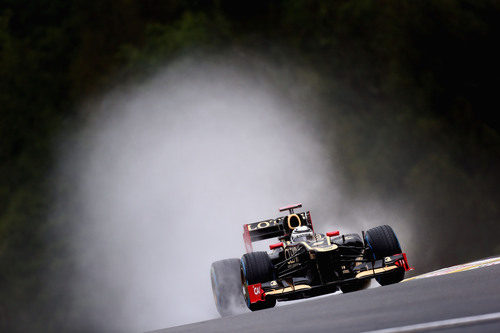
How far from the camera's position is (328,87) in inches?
918

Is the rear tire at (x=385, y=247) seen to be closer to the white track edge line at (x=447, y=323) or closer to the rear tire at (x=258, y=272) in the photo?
the rear tire at (x=258, y=272)

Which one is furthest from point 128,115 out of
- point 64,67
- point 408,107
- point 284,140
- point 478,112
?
point 478,112

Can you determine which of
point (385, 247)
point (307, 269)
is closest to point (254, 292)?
point (307, 269)

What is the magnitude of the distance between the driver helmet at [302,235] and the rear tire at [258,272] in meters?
0.93

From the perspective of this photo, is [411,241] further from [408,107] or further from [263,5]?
[263,5]

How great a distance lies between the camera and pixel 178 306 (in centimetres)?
2034

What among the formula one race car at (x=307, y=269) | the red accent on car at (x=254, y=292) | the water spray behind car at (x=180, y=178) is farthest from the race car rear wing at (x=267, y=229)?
the water spray behind car at (x=180, y=178)

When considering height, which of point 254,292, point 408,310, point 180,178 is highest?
point 180,178

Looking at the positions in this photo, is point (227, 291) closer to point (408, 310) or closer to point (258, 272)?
point (258, 272)

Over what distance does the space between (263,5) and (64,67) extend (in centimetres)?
800

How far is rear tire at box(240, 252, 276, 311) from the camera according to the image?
1085cm

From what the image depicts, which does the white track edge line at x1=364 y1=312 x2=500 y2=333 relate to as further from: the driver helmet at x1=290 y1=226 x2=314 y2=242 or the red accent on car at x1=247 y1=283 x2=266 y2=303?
the driver helmet at x1=290 y1=226 x2=314 y2=242

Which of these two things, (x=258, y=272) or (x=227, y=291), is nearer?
(x=258, y=272)

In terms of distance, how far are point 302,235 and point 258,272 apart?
51.4 inches
